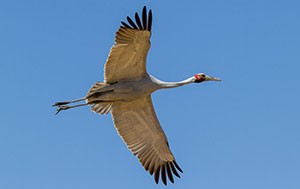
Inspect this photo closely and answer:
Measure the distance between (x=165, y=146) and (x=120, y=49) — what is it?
5024 mm

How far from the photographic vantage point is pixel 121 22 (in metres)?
26.8

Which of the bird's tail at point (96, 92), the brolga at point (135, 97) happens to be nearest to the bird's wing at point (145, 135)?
the brolga at point (135, 97)

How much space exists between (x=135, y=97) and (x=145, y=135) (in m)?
2.44

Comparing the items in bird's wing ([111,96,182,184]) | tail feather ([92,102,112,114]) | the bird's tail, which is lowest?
bird's wing ([111,96,182,184])

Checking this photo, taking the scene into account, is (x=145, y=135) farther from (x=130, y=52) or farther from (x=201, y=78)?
(x=130, y=52)

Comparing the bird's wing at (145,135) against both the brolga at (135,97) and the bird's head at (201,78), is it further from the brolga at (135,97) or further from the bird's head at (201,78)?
the bird's head at (201,78)

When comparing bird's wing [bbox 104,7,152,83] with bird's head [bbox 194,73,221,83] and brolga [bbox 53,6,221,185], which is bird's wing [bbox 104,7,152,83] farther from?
bird's head [bbox 194,73,221,83]

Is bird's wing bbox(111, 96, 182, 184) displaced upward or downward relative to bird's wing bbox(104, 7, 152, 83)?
downward

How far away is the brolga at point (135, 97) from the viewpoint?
88.6ft

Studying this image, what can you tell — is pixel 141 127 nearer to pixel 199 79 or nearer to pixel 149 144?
pixel 149 144

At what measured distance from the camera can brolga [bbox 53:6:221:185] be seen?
27000mm

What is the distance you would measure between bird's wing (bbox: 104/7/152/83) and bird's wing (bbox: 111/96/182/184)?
146cm

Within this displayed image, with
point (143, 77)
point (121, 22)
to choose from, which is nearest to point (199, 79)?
point (143, 77)

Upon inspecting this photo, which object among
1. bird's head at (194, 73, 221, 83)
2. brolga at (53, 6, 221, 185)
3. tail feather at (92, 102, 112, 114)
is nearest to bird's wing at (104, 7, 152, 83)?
brolga at (53, 6, 221, 185)
